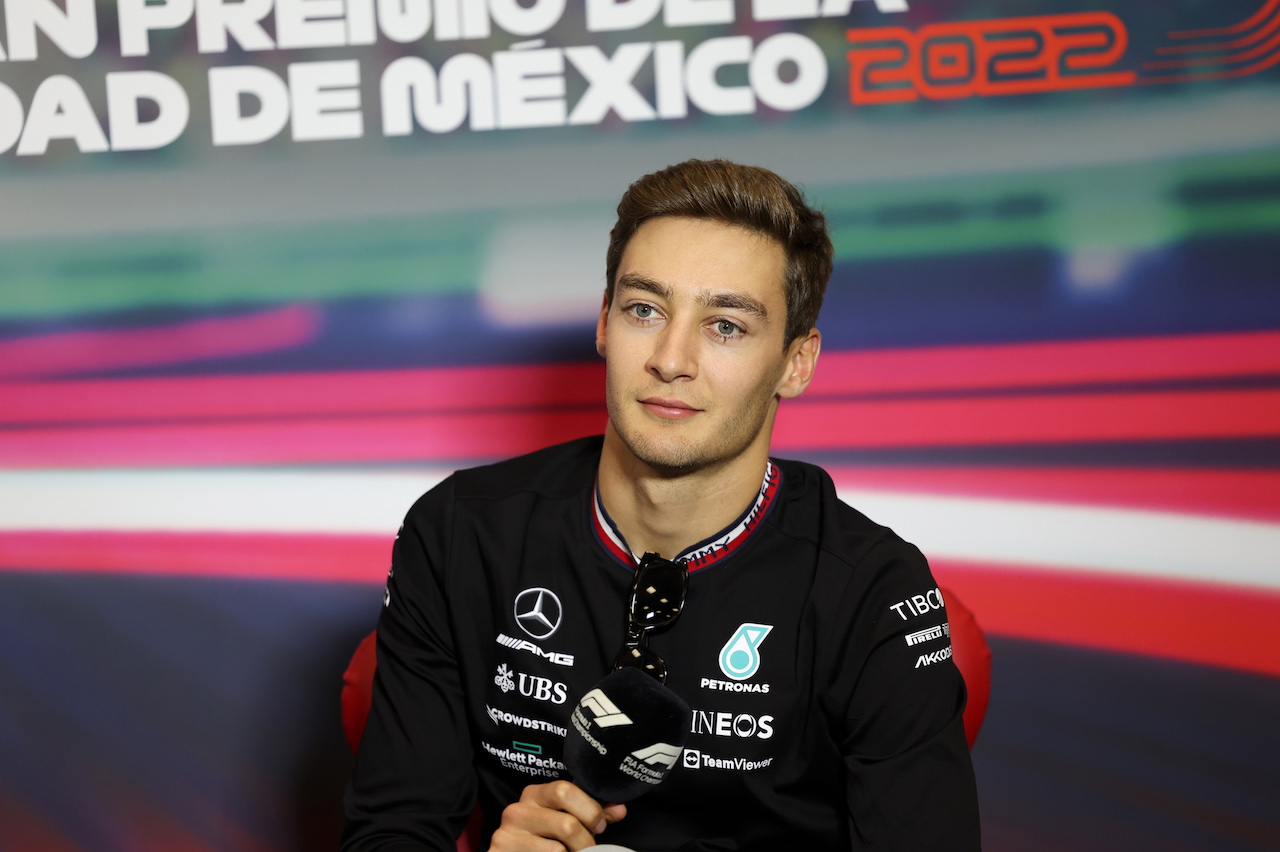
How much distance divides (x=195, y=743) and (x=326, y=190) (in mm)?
1196

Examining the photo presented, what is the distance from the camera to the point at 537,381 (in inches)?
89.2

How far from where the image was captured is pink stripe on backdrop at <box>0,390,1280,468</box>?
2188 mm

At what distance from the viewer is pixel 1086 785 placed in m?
2.24

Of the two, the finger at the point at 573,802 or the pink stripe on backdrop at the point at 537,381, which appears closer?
the finger at the point at 573,802

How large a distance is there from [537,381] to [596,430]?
0.51 feet

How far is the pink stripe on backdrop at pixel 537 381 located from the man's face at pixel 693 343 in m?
0.73

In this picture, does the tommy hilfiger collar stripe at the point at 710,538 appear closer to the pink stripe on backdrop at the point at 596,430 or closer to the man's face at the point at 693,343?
the man's face at the point at 693,343

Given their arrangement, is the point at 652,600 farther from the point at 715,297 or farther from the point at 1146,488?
the point at 1146,488

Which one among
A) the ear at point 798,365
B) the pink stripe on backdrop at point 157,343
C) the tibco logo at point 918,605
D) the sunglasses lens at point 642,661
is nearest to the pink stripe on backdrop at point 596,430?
the pink stripe on backdrop at point 157,343

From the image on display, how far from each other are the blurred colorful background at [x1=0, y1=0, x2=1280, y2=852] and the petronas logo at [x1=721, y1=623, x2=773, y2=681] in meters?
0.81

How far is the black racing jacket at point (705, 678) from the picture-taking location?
1.39 m

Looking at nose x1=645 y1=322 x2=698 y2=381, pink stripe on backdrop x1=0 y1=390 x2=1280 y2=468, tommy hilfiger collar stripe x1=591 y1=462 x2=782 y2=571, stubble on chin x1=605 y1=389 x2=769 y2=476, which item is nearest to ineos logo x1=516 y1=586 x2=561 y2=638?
tommy hilfiger collar stripe x1=591 y1=462 x2=782 y2=571

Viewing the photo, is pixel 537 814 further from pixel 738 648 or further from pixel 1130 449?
pixel 1130 449

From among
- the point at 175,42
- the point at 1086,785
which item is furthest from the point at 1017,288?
the point at 175,42
